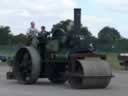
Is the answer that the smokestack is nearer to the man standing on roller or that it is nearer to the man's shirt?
the man standing on roller

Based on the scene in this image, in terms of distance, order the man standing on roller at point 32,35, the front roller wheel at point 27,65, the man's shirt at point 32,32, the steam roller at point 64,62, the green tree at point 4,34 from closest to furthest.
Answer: the steam roller at point 64,62 < the front roller wheel at point 27,65 < the man standing on roller at point 32,35 < the man's shirt at point 32,32 < the green tree at point 4,34

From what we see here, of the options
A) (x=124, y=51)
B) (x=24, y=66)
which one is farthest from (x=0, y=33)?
(x=24, y=66)

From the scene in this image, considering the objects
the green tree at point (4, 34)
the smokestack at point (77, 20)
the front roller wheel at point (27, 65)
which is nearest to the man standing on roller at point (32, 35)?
the front roller wheel at point (27, 65)

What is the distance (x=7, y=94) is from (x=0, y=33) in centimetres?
8252

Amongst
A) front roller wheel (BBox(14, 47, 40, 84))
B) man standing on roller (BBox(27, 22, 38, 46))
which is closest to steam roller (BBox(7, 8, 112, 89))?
front roller wheel (BBox(14, 47, 40, 84))

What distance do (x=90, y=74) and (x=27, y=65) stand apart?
11.6 feet

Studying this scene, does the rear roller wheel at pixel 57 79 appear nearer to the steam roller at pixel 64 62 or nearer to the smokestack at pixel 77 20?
the steam roller at pixel 64 62

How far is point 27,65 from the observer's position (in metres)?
19.2

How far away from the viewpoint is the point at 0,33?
316 ft

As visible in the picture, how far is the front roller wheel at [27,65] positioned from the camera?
61.2 feet

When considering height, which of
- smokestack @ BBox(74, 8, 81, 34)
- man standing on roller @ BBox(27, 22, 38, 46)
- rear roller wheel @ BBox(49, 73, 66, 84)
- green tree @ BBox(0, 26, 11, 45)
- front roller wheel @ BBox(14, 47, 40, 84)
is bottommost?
rear roller wheel @ BBox(49, 73, 66, 84)

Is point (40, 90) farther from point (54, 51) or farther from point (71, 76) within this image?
point (54, 51)

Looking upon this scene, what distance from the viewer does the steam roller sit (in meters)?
16.6

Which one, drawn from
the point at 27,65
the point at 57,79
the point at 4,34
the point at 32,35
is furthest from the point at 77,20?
the point at 4,34
